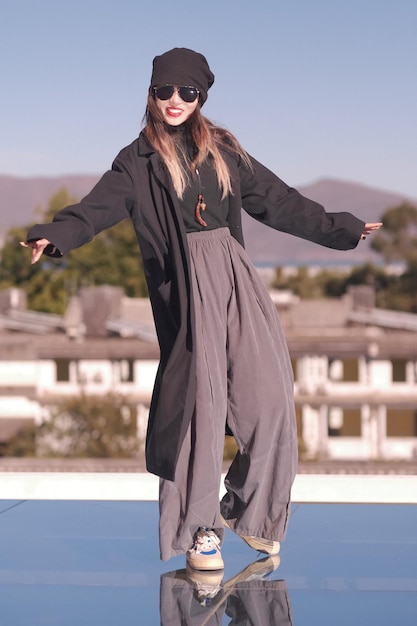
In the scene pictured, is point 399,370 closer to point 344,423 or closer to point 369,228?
point 344,423

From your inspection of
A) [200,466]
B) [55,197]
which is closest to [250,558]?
[200,466]

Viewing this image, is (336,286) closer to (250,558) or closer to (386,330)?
(386,330)

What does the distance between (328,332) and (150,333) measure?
19.2 ft

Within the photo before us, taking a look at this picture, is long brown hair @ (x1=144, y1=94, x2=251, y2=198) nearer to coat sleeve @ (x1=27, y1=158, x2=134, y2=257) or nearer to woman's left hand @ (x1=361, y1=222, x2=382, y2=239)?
coat sleeve @ (x1=27, y1=158, x2=134, y2=257)

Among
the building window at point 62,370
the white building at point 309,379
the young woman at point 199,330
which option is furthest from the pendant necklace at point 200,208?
the building window at point 62,370

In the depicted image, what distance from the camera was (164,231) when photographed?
9.12ft

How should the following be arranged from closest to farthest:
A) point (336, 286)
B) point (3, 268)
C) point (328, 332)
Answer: point (328, 332)
point (3, 268)
point (336, 286)

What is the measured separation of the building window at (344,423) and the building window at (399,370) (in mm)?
1393

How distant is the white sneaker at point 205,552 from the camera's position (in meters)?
2.75

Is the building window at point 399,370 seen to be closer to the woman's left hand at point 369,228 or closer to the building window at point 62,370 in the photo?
the building window at point 62,370

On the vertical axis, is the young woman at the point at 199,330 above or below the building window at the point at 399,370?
above

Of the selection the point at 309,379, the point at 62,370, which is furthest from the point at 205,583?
the point at 62,370

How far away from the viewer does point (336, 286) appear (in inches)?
2447

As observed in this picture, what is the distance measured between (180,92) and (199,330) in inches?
20.5
